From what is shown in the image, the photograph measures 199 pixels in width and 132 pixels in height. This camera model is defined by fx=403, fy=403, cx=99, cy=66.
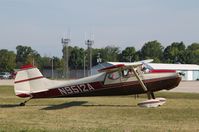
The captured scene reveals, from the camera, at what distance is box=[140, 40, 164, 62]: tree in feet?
543

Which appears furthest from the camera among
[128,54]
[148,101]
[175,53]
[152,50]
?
[152,50]

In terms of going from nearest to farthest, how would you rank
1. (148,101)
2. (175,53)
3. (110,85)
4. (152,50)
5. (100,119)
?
1. (100,119)
2. (148,101)
3. (110,85)
4. (175,53)
5. (152,50)

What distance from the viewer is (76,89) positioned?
18938 mm

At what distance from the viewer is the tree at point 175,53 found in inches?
5979

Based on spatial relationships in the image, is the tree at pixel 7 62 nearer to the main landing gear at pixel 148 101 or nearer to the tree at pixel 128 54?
the tree at pixel 128 54

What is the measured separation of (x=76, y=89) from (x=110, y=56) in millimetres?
140752

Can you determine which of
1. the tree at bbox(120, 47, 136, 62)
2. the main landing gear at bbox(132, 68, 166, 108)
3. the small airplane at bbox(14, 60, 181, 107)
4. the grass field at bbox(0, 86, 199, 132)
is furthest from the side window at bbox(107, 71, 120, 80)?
the tree at bbox(120, 47, 136, 62)

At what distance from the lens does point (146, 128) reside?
11375 mm

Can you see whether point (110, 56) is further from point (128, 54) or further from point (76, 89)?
point (76, 89)

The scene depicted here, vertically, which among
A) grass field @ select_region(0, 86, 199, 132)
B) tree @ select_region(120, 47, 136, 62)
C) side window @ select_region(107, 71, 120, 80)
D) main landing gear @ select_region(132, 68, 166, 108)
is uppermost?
tree @ select_region(120, 47, 136, 62)

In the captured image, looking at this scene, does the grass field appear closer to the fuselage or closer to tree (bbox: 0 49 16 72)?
the fuselage

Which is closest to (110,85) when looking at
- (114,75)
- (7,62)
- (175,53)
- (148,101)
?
(114,75)

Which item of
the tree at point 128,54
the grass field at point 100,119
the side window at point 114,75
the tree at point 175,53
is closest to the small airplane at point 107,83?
the side window at point 114,75

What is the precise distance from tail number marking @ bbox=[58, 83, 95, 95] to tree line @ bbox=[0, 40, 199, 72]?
109445 mm
